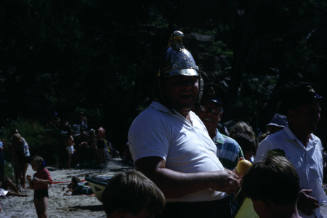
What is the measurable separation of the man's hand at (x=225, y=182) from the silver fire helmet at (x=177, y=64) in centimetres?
65

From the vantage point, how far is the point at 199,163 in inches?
111

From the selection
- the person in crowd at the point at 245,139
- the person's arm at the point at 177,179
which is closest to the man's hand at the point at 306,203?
the person's arm at the point at 177,179

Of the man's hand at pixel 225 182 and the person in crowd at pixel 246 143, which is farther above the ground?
the man's hand at pixel 225 182

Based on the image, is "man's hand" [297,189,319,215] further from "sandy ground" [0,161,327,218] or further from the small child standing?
"sandy ground" [0,161,327,218]

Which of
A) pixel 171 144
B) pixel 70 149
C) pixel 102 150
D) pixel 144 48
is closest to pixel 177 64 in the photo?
pixel 171 144

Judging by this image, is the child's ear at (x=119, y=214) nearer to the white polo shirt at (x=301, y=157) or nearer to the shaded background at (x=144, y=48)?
the white polo shirt at (x=301, y=157)

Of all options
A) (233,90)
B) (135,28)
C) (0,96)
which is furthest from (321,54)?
(0,96)

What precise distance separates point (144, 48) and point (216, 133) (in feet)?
60.3

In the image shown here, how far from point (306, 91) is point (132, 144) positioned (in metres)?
1.31

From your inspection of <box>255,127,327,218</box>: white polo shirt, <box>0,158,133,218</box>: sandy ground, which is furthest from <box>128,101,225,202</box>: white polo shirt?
<box>0,158,133,218</box>: sandy ground

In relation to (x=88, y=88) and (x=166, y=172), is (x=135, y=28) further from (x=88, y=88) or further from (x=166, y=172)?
(x=166, y=172)

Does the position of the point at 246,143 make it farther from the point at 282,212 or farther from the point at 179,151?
the point at 282,212

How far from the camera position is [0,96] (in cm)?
2642

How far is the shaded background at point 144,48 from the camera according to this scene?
20516 mm
